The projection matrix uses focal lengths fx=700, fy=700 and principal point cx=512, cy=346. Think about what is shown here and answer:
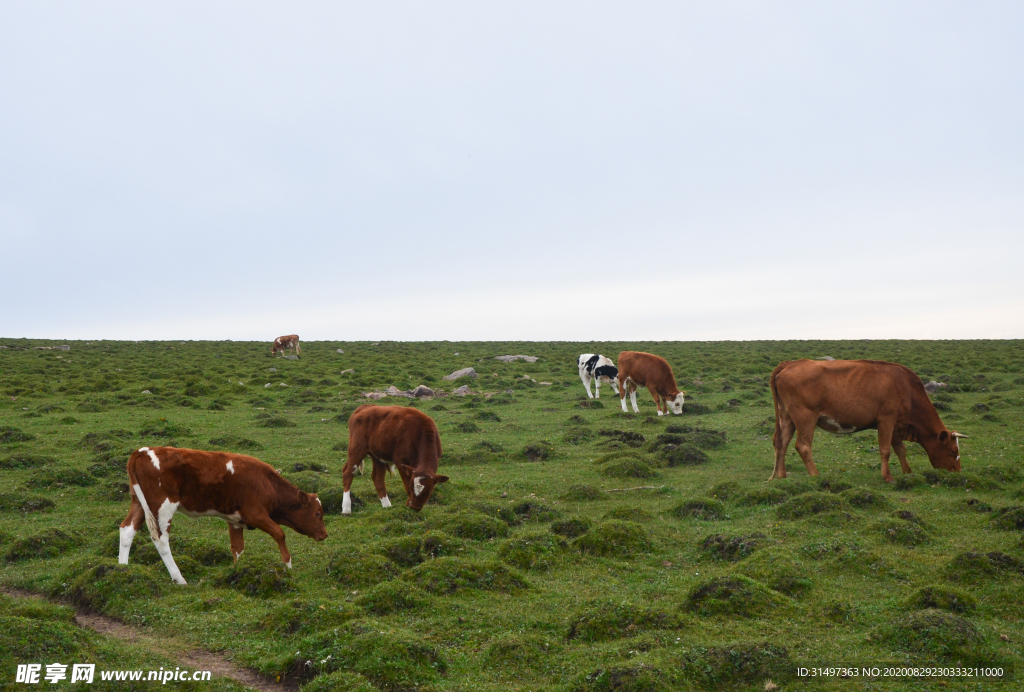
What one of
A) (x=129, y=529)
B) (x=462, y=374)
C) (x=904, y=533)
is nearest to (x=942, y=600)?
(x=904, y=533)

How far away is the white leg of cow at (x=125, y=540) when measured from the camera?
10102 millimetres

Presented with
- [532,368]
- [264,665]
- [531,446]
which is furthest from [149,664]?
[532,368]

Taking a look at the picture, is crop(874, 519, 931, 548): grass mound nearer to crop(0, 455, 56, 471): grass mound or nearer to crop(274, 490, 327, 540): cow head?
crop(274, 490, 327, 540): cow head

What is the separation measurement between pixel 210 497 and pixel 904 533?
10794mm

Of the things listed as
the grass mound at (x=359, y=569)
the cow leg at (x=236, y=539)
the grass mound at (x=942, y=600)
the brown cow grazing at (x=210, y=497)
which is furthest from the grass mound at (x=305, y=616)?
the grass mound at (x=942, y=600)

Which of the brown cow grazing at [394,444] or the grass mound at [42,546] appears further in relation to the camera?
the brown cow grazing at [394,444]

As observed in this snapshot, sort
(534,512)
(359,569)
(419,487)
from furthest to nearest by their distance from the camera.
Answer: (534,512) → (419,487) → (359,569)

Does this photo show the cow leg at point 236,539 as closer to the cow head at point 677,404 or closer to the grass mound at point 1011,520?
the grass mound at point 1011,520

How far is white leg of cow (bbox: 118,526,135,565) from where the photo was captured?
10.1 m

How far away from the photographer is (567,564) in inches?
432

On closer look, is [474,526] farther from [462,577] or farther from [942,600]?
[942,600]

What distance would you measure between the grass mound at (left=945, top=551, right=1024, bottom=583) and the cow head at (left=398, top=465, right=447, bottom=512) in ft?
27.3

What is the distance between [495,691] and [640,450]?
13324 millimetres

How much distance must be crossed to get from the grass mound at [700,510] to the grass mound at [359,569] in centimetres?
603
